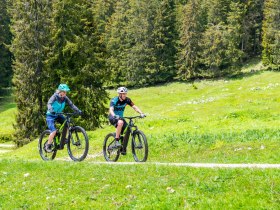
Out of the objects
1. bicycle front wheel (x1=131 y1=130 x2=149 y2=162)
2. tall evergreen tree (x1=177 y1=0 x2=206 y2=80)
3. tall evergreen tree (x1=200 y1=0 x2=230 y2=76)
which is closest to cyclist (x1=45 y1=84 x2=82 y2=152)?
bicycle front wheel (x1=131 y1=130 x2=149 y2=162)

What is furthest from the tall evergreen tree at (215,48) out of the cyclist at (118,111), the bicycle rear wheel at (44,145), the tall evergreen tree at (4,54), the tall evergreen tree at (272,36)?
the cyclist at (118,111)

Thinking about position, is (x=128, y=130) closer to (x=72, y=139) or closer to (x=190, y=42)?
(x=72, y=139)

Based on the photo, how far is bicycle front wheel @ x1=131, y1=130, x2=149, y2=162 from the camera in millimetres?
14930

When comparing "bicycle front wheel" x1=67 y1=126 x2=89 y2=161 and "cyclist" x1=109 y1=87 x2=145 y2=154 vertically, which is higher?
"cyclist" x1=109 y1=87 x2=145 y2=154

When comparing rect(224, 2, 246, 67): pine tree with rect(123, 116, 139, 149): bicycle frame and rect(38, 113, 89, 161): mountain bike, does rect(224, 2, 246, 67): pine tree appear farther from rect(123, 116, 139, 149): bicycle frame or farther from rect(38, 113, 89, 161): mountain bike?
rect(123, 116, 139, 149): bicycle frame

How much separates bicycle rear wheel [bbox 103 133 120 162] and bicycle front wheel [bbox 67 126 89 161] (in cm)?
104

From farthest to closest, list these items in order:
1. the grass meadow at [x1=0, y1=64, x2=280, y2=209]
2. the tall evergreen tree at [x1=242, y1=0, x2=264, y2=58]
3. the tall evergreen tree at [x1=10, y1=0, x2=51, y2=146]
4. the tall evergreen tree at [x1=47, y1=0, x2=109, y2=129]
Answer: the tall evergreen tree at [x1=242, y1=0, x2=264, y2=58], the tall evergreen tree at [x1=10, y1=0, x2=51, y2=146], the tall evergreen tree at [x1=47, y1=0, x2=109, y2=129], the grass meadow at [x1=0, y1=64, x2=280, y2=209]

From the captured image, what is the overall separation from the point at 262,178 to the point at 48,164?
8.09 metres

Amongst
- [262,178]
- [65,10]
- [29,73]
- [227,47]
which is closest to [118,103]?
[262,178]

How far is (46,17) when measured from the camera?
1796 inches

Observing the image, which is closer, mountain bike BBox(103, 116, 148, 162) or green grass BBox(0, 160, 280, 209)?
green grass BBox(0, 160, 280, 209)

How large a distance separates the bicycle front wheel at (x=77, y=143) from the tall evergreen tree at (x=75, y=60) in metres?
23.6

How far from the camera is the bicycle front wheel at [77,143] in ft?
51.6

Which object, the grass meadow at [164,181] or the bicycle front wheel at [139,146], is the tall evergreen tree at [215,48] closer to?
the grass meadow at [164,181]
